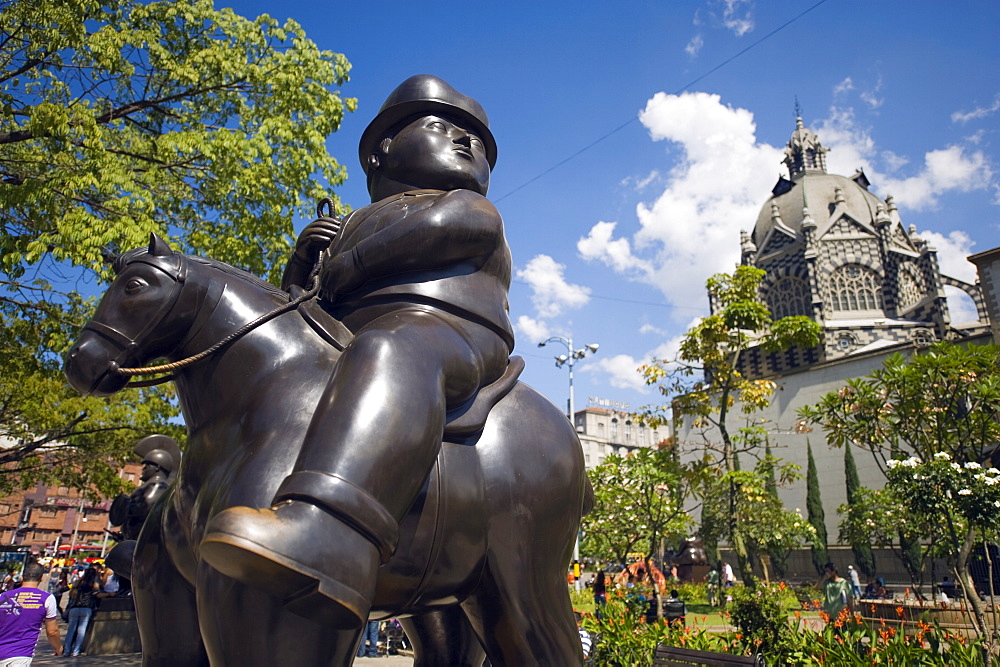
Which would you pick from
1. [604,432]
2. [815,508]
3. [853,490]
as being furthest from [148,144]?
[604,432]

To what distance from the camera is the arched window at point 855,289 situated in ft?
165

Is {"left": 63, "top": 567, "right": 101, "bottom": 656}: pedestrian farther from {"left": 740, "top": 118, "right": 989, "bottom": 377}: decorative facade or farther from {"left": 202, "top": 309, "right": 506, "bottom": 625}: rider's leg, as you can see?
{"left": 740, "top": 118, "right": 989, "bottom": 377}: decorative facade

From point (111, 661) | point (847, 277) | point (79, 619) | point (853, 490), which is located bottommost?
point (111, 661)

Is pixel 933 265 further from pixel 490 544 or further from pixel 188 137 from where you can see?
pixel 490 544

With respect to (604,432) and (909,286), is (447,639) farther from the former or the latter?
(604,432)

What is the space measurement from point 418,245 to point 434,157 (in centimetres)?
63

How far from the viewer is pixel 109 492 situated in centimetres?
1652

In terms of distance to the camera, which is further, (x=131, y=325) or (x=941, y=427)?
(x=941, y=427)

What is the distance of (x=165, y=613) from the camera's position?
2254 mm

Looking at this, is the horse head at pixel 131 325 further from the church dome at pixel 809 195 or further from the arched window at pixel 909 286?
the church dome at pixel 809 195

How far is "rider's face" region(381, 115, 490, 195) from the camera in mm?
2871

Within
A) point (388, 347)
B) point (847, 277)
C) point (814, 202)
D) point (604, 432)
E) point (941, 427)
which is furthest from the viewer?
point (604, 432)

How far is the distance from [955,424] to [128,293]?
1224cm

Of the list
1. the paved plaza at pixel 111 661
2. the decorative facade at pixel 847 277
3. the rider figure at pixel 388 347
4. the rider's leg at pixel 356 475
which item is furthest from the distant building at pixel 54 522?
the rider's leg at pixel 356 475
